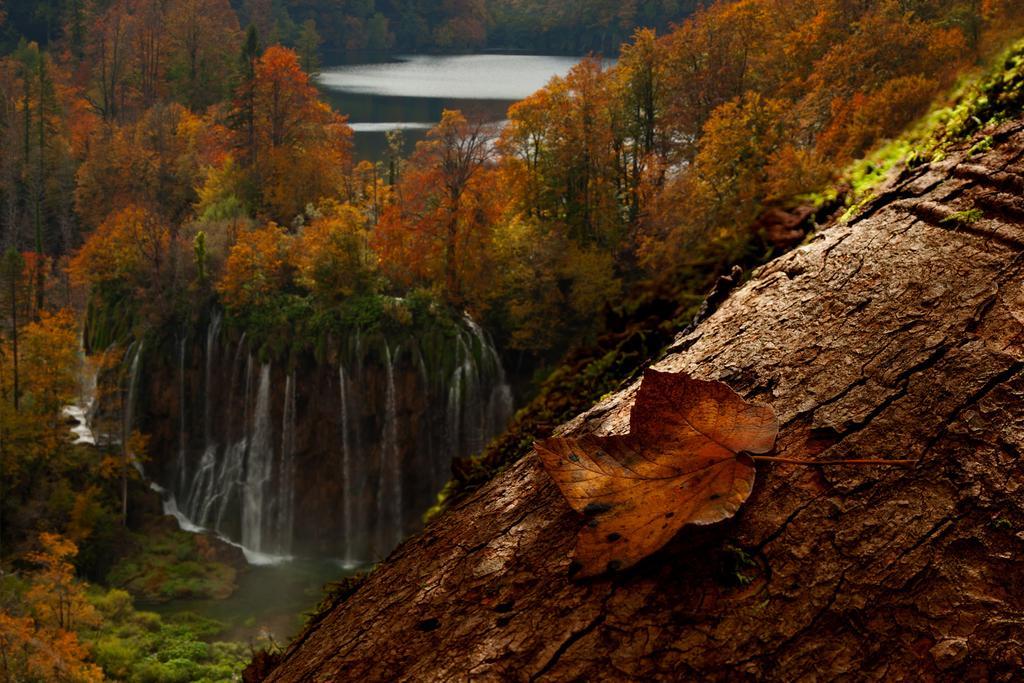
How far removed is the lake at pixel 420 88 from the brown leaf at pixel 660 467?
47.1 meters

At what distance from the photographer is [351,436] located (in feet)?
83.3

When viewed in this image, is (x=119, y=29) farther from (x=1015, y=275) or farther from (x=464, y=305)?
(x=1015, y=275)

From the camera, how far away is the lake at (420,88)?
58250mm

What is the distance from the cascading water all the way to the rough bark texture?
2266 centimetres

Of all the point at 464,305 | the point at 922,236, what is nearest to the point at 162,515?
the point at 464,305

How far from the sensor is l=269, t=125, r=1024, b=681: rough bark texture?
1.57m

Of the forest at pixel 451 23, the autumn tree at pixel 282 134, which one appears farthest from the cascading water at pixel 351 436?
the forest at pixel 451 23

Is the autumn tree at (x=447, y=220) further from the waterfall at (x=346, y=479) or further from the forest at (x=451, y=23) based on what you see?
the forest at (x=451, y=23)

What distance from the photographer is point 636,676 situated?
5.21 ft

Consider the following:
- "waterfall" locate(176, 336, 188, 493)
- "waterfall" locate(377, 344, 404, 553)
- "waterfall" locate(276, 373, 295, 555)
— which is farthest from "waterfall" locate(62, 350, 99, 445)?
"waterfall" locate(377, 344, 404, 553)

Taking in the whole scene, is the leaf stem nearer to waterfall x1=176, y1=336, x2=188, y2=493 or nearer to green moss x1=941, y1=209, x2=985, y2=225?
green moss x1=941, y1=209, x2=985, y2=225

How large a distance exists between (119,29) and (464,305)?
44.9m

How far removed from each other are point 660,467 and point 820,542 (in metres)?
0.34

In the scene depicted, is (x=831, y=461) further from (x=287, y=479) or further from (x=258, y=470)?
(x=258, y=470)
